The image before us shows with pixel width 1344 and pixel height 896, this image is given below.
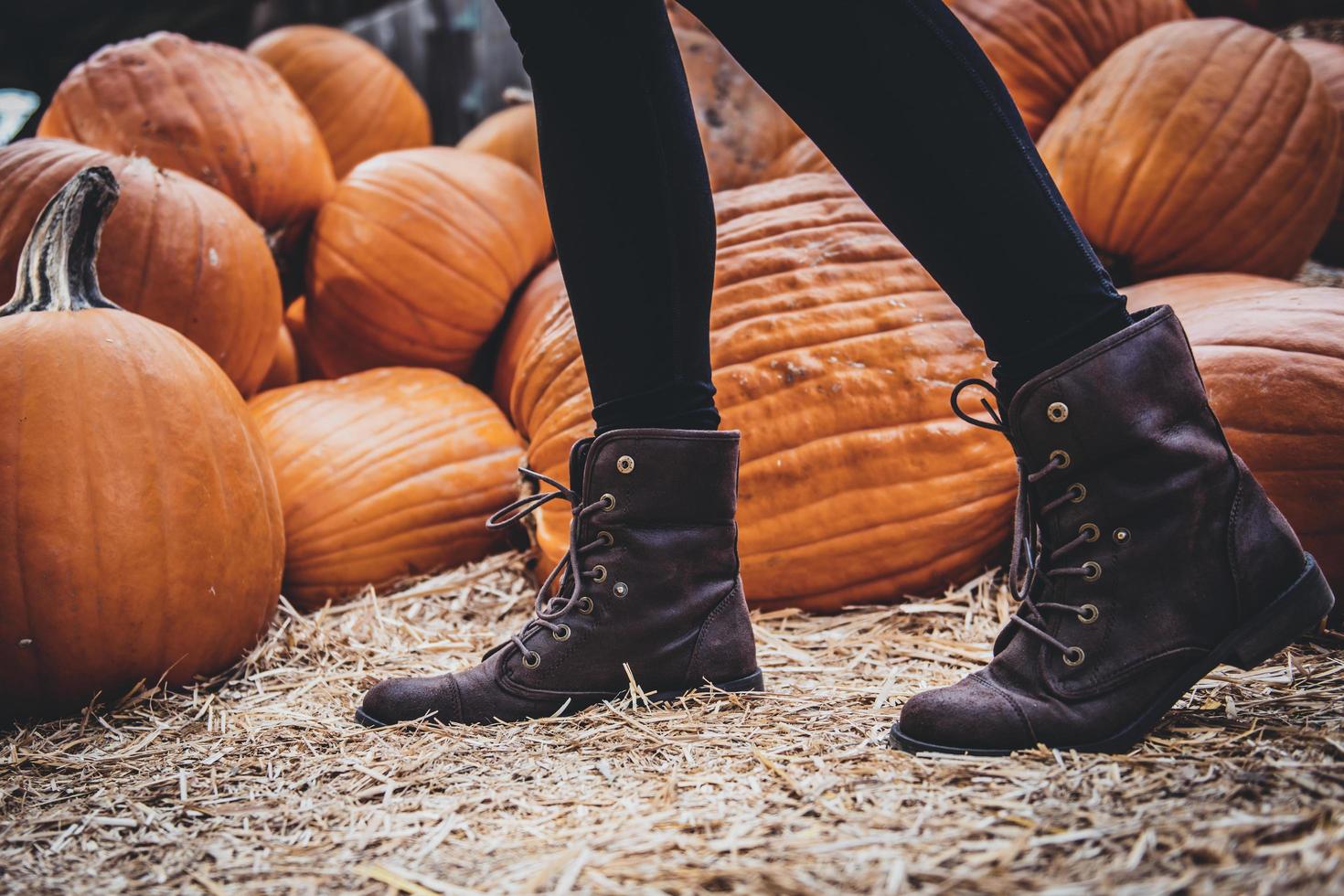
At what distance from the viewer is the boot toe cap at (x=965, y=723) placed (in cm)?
80

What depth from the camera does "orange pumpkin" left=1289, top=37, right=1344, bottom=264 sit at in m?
2.30

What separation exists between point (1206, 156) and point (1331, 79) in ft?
2.92

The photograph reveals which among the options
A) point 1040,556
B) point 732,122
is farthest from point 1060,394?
point 732,122

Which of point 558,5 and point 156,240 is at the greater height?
point 558,5

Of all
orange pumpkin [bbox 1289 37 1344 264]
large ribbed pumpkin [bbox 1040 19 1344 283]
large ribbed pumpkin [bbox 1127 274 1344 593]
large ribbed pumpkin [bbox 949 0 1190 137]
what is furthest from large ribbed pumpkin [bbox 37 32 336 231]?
orange pumpkin [bbox 1289 37 1344 264]

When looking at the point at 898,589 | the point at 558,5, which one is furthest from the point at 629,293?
the point at 898,589

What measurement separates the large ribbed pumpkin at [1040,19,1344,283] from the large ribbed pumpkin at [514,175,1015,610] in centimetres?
63

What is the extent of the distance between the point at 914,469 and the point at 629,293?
0.63 m

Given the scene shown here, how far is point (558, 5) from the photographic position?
90cm

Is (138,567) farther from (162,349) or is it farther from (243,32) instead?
(243,32)

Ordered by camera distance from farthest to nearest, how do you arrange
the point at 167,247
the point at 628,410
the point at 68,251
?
the point at 167,247 → the point at 68,251 → the point at 628,410

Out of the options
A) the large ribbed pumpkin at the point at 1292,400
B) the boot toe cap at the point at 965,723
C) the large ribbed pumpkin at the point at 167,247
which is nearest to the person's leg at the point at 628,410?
the boot toe cap at the point at 965,723

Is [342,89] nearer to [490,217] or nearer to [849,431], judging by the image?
[490,217]

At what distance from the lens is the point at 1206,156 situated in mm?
1795
